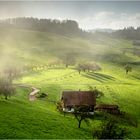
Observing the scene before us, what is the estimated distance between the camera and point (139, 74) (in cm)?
17912

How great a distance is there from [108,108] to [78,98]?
373 inches

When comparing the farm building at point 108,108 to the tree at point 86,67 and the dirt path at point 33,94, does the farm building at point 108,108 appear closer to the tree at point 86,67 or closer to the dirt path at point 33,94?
the dirt path at point 33,94

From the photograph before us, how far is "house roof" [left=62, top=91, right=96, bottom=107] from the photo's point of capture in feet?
293

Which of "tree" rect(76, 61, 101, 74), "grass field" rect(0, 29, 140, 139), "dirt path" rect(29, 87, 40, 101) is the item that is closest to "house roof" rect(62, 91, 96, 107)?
"grass field" rect(0, 29, 140, 139)

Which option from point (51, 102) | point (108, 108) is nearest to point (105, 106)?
point (108, 108)

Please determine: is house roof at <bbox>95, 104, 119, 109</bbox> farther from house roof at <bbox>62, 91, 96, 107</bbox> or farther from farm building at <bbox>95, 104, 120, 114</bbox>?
house roof at <bbox>62, 91, 96, 107</bbox>

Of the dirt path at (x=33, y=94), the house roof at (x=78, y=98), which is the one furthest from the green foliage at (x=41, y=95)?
the house roof at (x=78, y=98)

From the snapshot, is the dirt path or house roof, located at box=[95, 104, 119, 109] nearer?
house roof, located at box=[95, 104, 119, 109]

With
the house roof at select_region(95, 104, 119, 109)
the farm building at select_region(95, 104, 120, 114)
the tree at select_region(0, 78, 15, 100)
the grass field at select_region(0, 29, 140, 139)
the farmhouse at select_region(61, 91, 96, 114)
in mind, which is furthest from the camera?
the house roof at select_region(95, 104, 119, 109)

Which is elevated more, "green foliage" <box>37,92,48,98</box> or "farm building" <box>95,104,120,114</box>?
"green foliage" <box>37,92,48,98</box>

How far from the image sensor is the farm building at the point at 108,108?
3552 inches

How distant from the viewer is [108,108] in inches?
3593

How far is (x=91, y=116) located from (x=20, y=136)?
112ft

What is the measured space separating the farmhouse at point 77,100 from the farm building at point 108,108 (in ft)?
10.1
